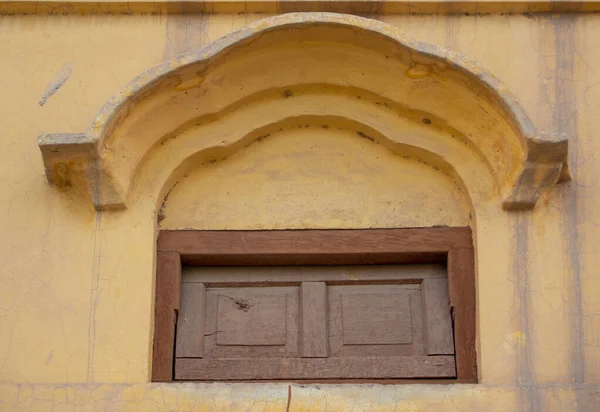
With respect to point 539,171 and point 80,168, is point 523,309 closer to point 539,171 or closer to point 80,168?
point 539,171

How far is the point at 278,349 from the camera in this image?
17.3 ft

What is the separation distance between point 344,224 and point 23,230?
1.30 metres

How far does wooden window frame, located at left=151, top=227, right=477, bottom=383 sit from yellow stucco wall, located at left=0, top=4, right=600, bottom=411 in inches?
2.7

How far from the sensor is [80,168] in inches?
205

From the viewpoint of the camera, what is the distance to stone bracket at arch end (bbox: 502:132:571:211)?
5.09m

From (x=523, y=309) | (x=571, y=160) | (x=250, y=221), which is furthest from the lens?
(x=250, y=221)

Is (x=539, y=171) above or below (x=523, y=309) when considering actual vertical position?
above

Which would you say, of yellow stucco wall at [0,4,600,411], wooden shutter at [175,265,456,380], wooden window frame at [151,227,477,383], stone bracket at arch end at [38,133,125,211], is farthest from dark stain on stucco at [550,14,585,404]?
stone bracket at arch end at [38,133,125,211]

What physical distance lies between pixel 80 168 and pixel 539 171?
181 centimetres

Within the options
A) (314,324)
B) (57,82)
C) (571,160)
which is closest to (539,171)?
(571,160)

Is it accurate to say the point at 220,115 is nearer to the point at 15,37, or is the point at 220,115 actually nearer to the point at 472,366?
the point at 15,37

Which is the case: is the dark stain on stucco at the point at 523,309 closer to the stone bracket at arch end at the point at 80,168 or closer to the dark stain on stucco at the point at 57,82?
the stone bracket at arch end at the point at 80,168

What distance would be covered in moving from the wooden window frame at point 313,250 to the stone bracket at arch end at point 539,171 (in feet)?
0.90

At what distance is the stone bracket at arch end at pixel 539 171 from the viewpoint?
509cm
